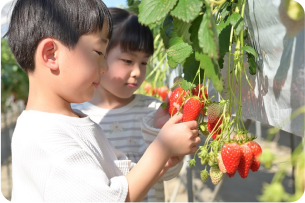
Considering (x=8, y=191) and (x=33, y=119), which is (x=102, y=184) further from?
(x=8, y=191)

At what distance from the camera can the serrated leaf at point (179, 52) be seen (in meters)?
Answer: 0.88

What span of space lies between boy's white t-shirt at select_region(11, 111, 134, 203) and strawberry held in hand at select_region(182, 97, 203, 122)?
22 cm

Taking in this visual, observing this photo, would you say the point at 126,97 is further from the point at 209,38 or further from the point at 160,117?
the point at 209,38

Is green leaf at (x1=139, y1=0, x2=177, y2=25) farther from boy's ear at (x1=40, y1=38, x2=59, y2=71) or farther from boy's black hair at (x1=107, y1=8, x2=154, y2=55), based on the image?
boy's black hair at (x1=107, y1=8, x2=154, y2=55)

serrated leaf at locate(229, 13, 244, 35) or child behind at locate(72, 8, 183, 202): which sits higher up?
serrated leaf at locate(229, 13, 244, 35)

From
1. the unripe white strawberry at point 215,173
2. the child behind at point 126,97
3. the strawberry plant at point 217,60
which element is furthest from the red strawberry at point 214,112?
the child behind at point 126,97

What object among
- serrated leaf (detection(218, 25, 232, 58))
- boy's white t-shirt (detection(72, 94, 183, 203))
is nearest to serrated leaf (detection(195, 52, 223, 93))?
serrated leaf (detection(218, 25, 232, 58))

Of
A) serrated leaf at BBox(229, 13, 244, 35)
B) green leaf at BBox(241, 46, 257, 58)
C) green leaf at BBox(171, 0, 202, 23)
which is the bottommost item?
green leaf at BBox(241, 46, 257, 58)

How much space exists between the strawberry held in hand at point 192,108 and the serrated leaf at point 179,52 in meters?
0.10

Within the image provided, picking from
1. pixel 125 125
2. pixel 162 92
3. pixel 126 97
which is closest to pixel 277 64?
pixel 126 97

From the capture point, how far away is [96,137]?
1.07 m

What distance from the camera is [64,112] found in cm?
103

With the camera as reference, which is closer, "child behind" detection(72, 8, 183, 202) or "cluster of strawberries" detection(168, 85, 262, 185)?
"cluster of strawberries" detection(168, 85, 262, 185)

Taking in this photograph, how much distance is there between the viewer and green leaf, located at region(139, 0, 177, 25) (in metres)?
0.77
